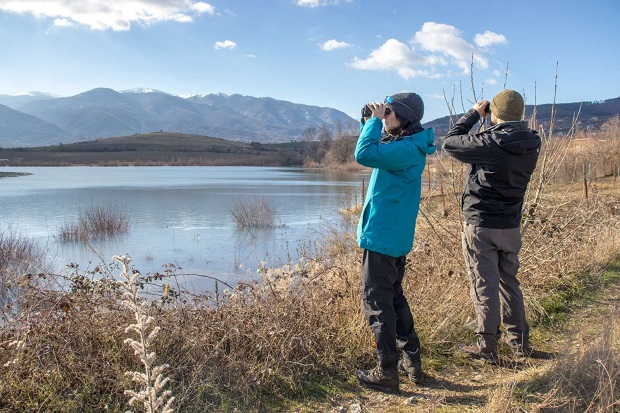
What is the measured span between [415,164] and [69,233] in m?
13.9

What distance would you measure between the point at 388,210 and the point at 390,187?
0.14 m

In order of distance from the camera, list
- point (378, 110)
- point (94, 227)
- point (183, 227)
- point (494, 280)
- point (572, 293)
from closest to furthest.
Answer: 1. point (378, 110)
2. point (494, 280)
3. point (572, 293)
4. point (94, 227)
5. point (183, 227)

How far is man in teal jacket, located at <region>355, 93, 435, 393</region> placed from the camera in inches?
119

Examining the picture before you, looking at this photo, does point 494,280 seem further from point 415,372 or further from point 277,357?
point 277,357

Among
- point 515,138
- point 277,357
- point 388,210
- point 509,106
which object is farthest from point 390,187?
point 277,357

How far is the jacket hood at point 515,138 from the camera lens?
3.31 meters

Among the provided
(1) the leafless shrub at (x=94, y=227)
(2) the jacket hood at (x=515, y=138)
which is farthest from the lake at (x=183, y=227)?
(2) the jacket hood at (x=515, y=138)

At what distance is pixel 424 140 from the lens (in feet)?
10.2

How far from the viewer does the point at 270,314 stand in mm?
3809

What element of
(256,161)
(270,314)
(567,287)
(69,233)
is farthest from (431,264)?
(256,161)

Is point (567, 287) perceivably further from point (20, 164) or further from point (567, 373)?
point (20, 164)

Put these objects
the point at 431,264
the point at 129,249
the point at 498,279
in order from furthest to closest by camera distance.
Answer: the point at 129,249
the point at 431,264
the point at 498,279

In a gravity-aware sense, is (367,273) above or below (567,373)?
above

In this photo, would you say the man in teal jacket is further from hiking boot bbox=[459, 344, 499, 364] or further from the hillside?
the hillside
